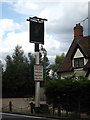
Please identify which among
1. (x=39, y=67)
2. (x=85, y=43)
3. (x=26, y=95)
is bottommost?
(x=26, y=95)

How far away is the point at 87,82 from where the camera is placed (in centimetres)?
1505

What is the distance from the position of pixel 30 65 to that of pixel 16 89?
781 centimetres

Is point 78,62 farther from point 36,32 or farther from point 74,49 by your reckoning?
point 36,32

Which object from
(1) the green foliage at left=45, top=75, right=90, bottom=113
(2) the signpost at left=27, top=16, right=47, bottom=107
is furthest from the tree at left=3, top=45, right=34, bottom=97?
(1) the green foliage at left=45, top=75, right=90, bottom=113

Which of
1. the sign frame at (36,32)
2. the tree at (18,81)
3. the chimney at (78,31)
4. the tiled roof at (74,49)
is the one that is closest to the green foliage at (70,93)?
the sign frame at (36,32)

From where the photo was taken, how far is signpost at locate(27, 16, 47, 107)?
19750mm

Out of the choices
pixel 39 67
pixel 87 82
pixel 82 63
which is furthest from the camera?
pixel 82 63

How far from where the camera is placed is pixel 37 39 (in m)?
20.2

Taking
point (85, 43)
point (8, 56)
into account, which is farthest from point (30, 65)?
point (85, 43)

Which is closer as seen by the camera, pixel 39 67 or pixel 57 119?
pixel 57 119

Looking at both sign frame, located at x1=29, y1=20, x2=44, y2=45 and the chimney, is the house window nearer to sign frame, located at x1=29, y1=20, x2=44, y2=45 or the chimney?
the chimney

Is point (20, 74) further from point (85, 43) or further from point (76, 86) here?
point (76, 86)

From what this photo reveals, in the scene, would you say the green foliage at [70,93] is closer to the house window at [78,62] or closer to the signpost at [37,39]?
the signpost at [37,39]

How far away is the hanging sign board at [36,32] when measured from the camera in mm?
19938
